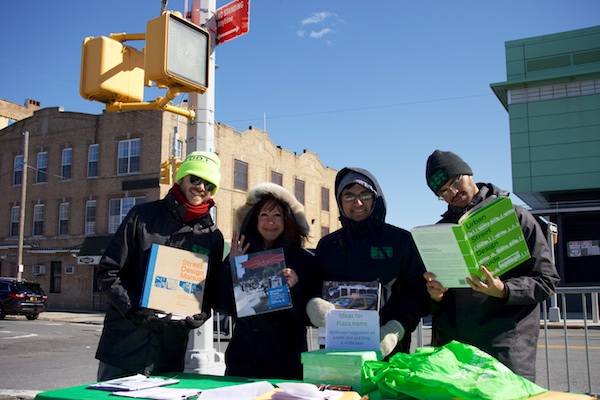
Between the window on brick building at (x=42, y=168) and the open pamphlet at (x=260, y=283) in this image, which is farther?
the window on brick building at (x=42, y=168)

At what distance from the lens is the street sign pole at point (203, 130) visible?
653cm

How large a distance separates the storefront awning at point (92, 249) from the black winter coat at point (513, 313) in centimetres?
2914

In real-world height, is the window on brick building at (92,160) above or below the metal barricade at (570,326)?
above

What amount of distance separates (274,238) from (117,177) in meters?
29.3

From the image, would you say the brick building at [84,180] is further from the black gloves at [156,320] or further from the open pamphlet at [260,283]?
the open pamphlet at [260,283]

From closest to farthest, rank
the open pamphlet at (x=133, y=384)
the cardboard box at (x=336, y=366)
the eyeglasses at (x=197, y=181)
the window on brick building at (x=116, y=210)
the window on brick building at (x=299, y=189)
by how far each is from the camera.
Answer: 1. the cardboard box at (x=336, y=366)
2. the open pamphlet at (x=133, y=384)
3. the eyeglasses at (x=197, y=181)
4. the window on brick building at (x=116, y=210)
5. the window on brick building at (x=299, y=189)

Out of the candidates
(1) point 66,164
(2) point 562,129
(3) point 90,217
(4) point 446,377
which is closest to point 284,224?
(4) point 446,377

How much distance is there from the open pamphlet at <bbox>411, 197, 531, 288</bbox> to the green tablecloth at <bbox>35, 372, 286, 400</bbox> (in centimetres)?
105

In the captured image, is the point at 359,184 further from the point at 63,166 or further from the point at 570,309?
the point at 63,166

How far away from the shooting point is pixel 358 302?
10.1ft

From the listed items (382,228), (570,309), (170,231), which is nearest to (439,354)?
(382,228)

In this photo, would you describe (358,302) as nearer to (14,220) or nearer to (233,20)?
(233,20)

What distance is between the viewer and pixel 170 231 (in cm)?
349

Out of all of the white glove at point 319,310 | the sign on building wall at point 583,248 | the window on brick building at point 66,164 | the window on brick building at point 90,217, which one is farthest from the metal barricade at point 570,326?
the window on brick building at point 66,164
